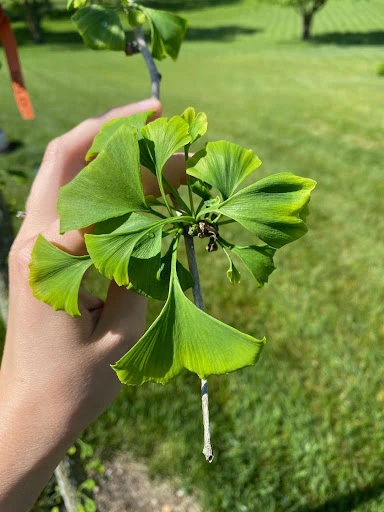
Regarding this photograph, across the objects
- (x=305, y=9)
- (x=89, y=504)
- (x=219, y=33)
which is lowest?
(x=219, y=33)

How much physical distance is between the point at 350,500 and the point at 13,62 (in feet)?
6.13

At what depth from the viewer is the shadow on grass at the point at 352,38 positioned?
42.8 ft

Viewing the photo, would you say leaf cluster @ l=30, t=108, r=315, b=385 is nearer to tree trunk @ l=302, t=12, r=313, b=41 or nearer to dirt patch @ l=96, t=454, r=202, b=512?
dirt patch @ l=96, t=454, r=202, b=512

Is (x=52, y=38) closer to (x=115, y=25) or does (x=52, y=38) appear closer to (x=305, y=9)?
(x=305, y=9)

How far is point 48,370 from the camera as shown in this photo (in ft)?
3.27

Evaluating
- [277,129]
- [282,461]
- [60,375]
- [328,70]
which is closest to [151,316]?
[282,461]

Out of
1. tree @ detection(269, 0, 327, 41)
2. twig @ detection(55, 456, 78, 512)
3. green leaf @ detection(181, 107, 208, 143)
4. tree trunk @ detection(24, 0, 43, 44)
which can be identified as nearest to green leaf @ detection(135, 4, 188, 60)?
green leaf @ detection(181, 107, 208, 143)

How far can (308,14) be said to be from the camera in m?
15.0

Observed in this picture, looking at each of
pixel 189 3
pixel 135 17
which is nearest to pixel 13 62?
pixel 135 17

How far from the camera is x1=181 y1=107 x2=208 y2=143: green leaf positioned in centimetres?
68

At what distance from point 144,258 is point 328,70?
9.92m

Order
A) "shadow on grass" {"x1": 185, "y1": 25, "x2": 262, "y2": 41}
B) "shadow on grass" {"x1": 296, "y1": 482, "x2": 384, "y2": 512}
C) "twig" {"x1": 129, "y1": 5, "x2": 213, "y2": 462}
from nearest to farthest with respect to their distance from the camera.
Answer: "twig" {"x1": 129, "y1": 5, "x2": 213, "y2": 462}
"shadow on grass" {"x1": 296, "y1": 482, "x2": 384, "y2": 512}
"shadow on grass" {"x1": 185, "y1": 25, "x2": 262, "y2": 41}

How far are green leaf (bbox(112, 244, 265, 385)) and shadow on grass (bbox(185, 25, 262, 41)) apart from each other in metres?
17.5

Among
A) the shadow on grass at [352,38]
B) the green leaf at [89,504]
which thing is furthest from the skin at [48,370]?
the shadow on grass at [352,38]
